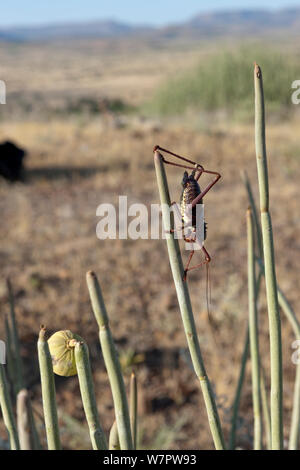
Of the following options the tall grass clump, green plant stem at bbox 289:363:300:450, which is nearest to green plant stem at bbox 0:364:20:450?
green plant stem at bbox 289:363:300:450

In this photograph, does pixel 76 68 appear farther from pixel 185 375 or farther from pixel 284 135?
pixel 185 375

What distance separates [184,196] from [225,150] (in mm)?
5433

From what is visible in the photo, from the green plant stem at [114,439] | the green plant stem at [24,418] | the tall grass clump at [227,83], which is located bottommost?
the green plant stem at [114,439]

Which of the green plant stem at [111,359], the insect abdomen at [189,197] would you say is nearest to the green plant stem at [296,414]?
the green plant stem at [111,359]

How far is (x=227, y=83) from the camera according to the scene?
34.5ft

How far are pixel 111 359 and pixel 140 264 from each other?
277 cm

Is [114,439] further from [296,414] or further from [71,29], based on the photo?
[71,29]

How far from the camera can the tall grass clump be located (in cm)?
1014

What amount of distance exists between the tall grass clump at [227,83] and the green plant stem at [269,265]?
9206mm

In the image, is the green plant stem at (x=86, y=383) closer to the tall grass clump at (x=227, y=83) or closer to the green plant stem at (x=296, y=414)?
the green plant stem at (x=296, y=414)

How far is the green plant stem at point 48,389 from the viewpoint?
1.84 ft

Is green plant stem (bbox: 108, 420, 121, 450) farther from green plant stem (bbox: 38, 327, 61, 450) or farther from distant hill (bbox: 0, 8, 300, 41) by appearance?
distant hill (bbox: 0, 8, 300, 41)

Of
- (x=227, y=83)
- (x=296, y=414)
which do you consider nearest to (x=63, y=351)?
(x=296, y=414)
